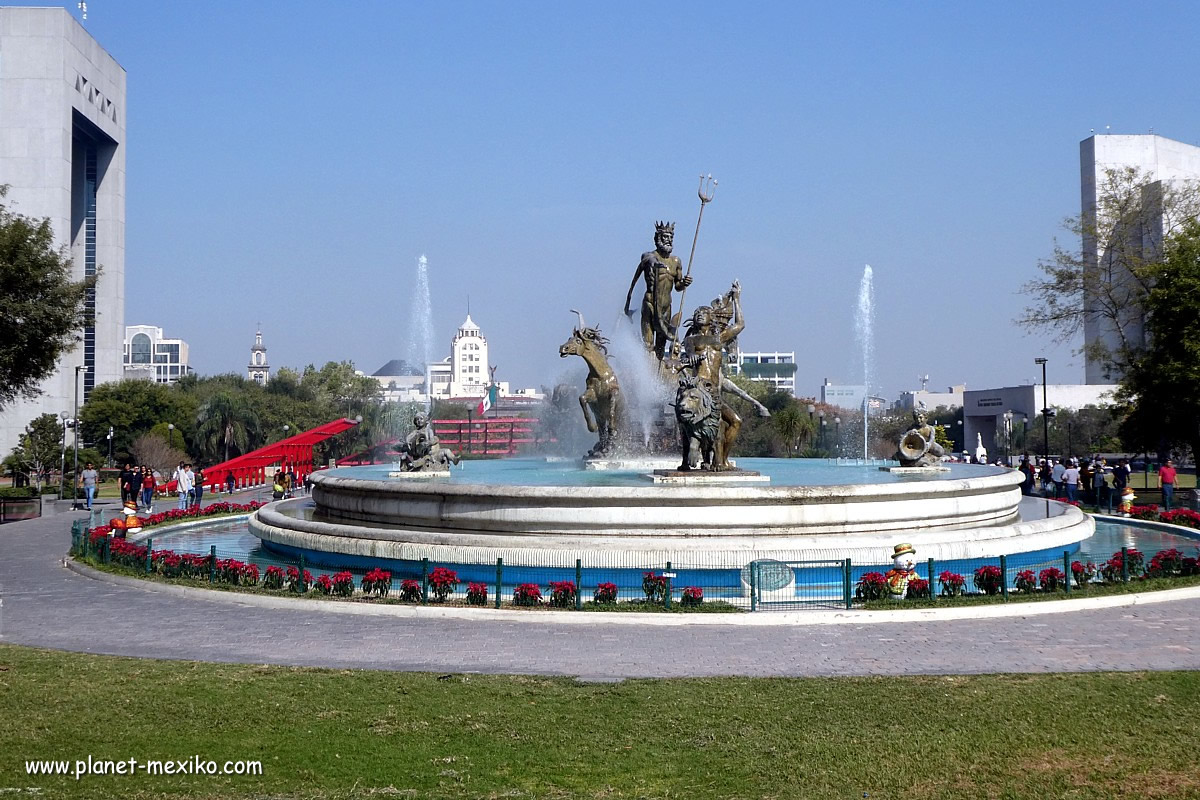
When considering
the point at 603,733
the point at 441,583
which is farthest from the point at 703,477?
the point at 603,733

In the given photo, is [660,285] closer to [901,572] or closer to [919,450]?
[919,450]

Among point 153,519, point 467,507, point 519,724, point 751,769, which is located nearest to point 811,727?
point 751,769

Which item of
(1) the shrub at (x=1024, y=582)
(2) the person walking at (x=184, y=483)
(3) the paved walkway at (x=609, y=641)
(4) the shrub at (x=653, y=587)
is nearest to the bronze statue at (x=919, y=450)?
(1) the shrub at (x=1024, y=582)

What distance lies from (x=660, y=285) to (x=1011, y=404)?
57968 millimetres

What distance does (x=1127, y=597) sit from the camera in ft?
46.3

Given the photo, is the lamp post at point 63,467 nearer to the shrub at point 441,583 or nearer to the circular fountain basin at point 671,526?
the circular fountain basin at point 671,526

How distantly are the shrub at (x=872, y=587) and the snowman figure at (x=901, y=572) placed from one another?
11 cm

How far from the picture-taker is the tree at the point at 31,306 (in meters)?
26.0

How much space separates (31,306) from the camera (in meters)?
26.2

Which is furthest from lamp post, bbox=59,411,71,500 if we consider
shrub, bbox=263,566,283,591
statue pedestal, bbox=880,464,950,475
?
statue pedestal, bbox=880,464,950,475

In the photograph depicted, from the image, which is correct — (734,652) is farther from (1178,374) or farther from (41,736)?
(1178,374)

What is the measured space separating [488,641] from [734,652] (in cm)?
278

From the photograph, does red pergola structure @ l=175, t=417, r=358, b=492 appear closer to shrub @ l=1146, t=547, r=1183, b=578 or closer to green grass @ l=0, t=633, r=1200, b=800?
shrub @ l=1146, t=547, r=1183, b=578

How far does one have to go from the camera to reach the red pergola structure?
4541cm
